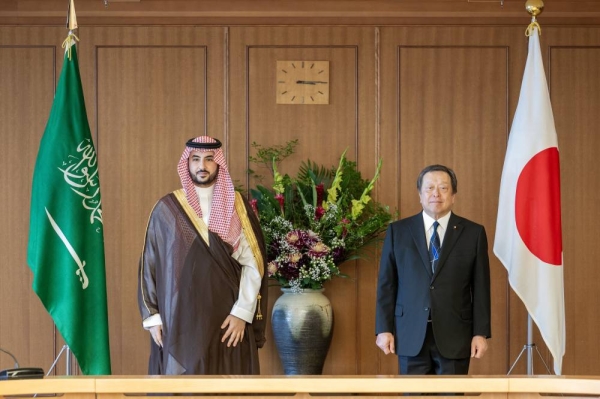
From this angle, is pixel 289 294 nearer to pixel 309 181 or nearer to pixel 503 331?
pixel 309 181

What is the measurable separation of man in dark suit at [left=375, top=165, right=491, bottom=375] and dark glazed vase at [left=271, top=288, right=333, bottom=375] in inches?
47.6

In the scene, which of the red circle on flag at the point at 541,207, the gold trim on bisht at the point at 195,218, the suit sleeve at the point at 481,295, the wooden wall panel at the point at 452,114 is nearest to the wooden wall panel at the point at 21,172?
the gold trim on bisht at the point at 195,218

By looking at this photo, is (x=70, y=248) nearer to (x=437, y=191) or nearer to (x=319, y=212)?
(x=319, y=212)

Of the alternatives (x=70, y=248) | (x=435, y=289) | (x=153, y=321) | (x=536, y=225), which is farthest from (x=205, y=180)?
(x=536, y=225)

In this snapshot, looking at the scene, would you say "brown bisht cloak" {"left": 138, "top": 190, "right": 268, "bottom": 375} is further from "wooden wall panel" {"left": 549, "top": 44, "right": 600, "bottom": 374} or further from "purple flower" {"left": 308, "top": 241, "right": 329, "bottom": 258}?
"wooden wall panel" {"left": 549, "top": 44, "right": 600, "bottom": 374}

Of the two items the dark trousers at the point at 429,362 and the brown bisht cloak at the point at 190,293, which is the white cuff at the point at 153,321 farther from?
the dark trousers at the point at 429,362

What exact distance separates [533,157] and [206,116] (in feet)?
7.49

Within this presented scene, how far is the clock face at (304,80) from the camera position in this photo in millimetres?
5785

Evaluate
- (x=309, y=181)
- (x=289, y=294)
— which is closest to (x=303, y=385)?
(x=289, y=294)

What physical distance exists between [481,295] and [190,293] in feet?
4.78

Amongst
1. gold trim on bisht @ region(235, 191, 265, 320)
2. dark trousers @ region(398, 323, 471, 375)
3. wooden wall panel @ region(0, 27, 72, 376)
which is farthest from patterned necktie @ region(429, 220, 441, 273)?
wooden wall panel @ region(0, 27, 72, 376)

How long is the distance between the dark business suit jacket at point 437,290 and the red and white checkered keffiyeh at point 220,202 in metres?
0.80

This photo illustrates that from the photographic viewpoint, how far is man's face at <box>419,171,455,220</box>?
4023 millimetres

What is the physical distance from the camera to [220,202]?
4.25 m
